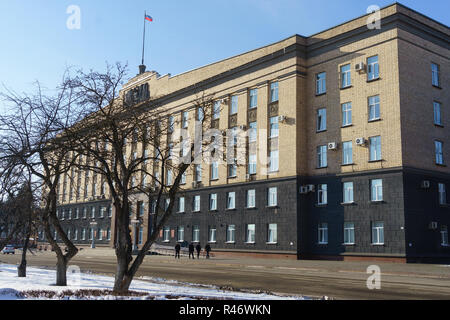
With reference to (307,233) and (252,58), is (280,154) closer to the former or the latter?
(307,233)

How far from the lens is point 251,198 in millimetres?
42406

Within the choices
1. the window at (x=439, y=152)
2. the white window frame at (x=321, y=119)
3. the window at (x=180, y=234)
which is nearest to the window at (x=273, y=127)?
the white window frame at (x=321, y=119)

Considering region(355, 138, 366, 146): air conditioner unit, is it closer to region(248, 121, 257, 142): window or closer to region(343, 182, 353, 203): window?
region(343, 182, 353, 203): window

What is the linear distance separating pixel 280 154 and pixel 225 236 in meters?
10.1

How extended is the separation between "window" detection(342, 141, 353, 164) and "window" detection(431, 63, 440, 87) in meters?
8.24

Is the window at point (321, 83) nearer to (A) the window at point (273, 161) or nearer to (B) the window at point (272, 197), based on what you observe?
(A) the window at point (273, 161)

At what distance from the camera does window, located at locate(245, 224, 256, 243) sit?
41531 mm

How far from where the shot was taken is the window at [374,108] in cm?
3431

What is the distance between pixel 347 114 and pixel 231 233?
52.0 feet

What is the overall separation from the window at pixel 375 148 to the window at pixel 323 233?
22.2ft

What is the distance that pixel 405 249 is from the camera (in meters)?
30.7

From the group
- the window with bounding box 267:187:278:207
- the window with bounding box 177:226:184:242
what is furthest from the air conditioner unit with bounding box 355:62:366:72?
the window with bounding box 177:226:184:242
